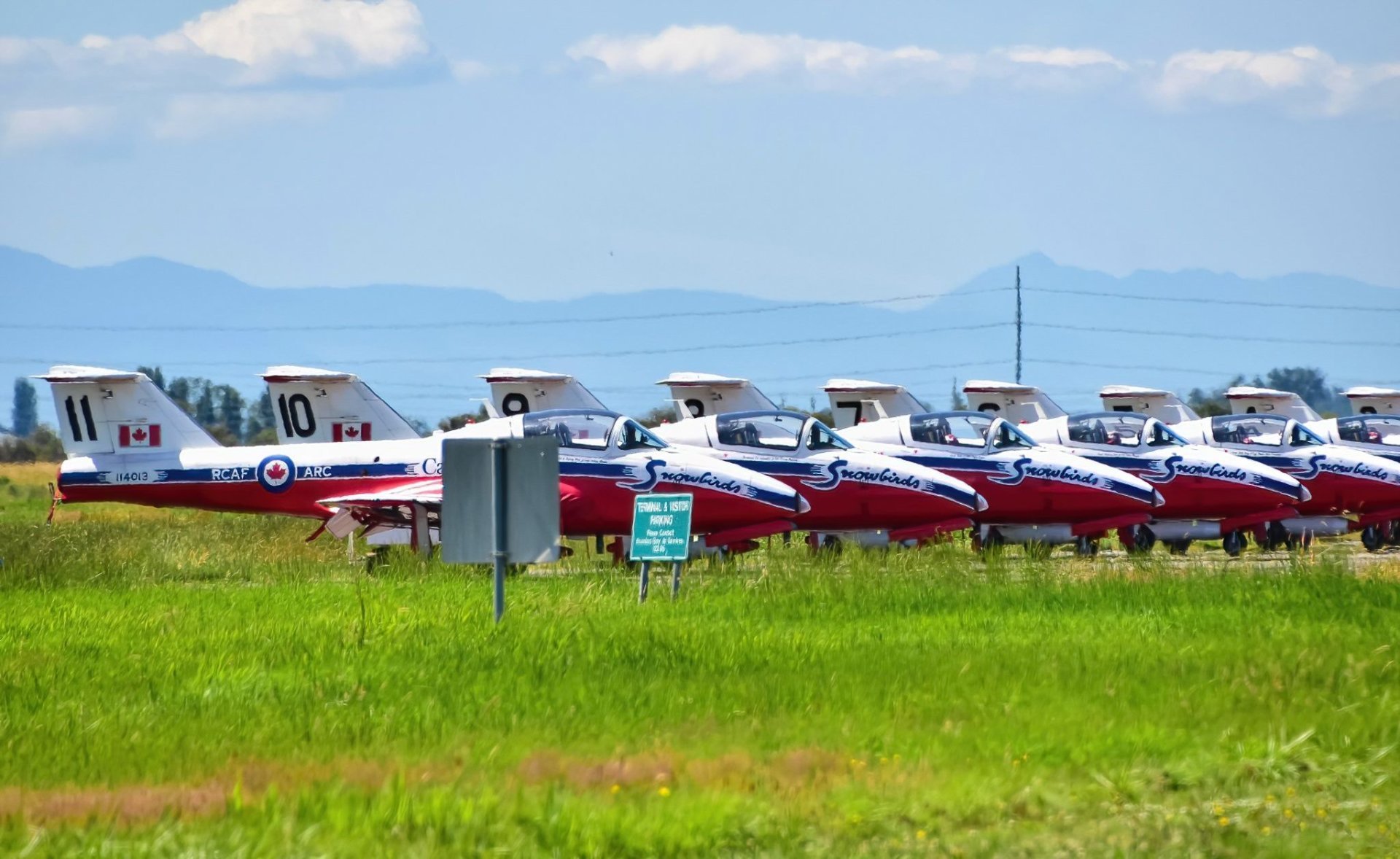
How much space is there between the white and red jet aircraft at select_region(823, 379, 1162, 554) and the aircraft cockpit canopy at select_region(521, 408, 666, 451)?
17.9ft

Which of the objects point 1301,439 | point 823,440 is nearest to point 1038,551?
point 823,440

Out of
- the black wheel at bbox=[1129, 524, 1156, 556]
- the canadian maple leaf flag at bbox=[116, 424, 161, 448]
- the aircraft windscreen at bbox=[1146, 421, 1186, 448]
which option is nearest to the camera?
the canadian maple leaf flag at bbox=[116, 424, 161, 448]

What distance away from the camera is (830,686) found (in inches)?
426

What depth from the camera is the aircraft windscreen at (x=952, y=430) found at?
2767 centimetres

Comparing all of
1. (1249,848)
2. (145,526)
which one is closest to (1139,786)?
(1249,848)

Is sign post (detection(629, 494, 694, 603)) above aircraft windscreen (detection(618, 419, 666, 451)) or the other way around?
the other way around

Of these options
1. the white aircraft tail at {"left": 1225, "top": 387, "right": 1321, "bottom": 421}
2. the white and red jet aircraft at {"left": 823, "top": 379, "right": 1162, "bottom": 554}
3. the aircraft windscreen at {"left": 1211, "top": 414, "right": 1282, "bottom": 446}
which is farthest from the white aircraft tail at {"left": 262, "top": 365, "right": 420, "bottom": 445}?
the white aircraft tail at {"left": 1225, "top": 387, "right": 1321, "bottom": 421}

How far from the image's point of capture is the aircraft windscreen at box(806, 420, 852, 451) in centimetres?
2562

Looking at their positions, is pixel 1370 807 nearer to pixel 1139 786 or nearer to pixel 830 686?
pixel 1139 786

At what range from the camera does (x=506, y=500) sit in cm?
1305

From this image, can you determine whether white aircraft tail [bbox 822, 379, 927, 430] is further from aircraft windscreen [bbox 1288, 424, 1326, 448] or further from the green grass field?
the green grass field

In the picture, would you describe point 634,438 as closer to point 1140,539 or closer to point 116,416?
point 116,416

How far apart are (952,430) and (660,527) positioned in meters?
12.8

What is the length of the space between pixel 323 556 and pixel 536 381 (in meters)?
5.01
